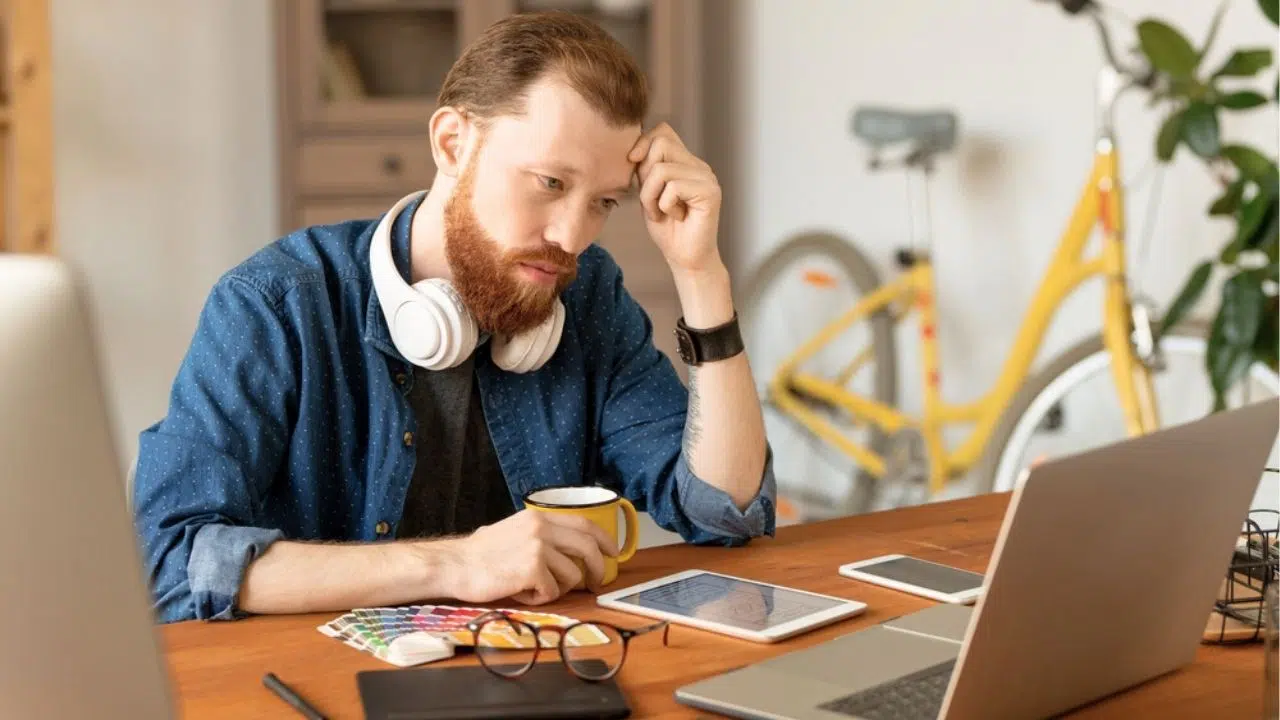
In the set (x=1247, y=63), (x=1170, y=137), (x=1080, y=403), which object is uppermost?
(x=1247, y=63)

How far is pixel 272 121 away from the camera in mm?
4324

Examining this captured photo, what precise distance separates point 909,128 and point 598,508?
242cm

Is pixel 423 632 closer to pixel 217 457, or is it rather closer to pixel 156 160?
pixel 217 457

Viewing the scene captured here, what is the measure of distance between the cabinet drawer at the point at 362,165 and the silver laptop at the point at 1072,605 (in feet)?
9.90

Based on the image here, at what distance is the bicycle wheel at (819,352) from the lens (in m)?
3.91

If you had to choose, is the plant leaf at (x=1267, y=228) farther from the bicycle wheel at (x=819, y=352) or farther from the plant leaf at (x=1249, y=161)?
the bicycle wheel at (x=819, y=352)

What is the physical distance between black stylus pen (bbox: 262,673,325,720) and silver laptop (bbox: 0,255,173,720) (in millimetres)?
374

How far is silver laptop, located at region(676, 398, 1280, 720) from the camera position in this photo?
907mm

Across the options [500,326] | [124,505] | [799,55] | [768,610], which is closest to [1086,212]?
[799,55]

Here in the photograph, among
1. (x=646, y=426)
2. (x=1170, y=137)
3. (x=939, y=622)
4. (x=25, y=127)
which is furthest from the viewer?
(x=25, y=127)

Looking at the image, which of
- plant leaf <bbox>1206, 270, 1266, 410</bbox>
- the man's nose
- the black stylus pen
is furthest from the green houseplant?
the black stylus pen

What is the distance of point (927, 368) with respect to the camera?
144 inches

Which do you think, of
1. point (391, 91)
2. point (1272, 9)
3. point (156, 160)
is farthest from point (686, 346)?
point (156, 160)

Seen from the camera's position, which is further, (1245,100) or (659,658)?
(1245,100)
